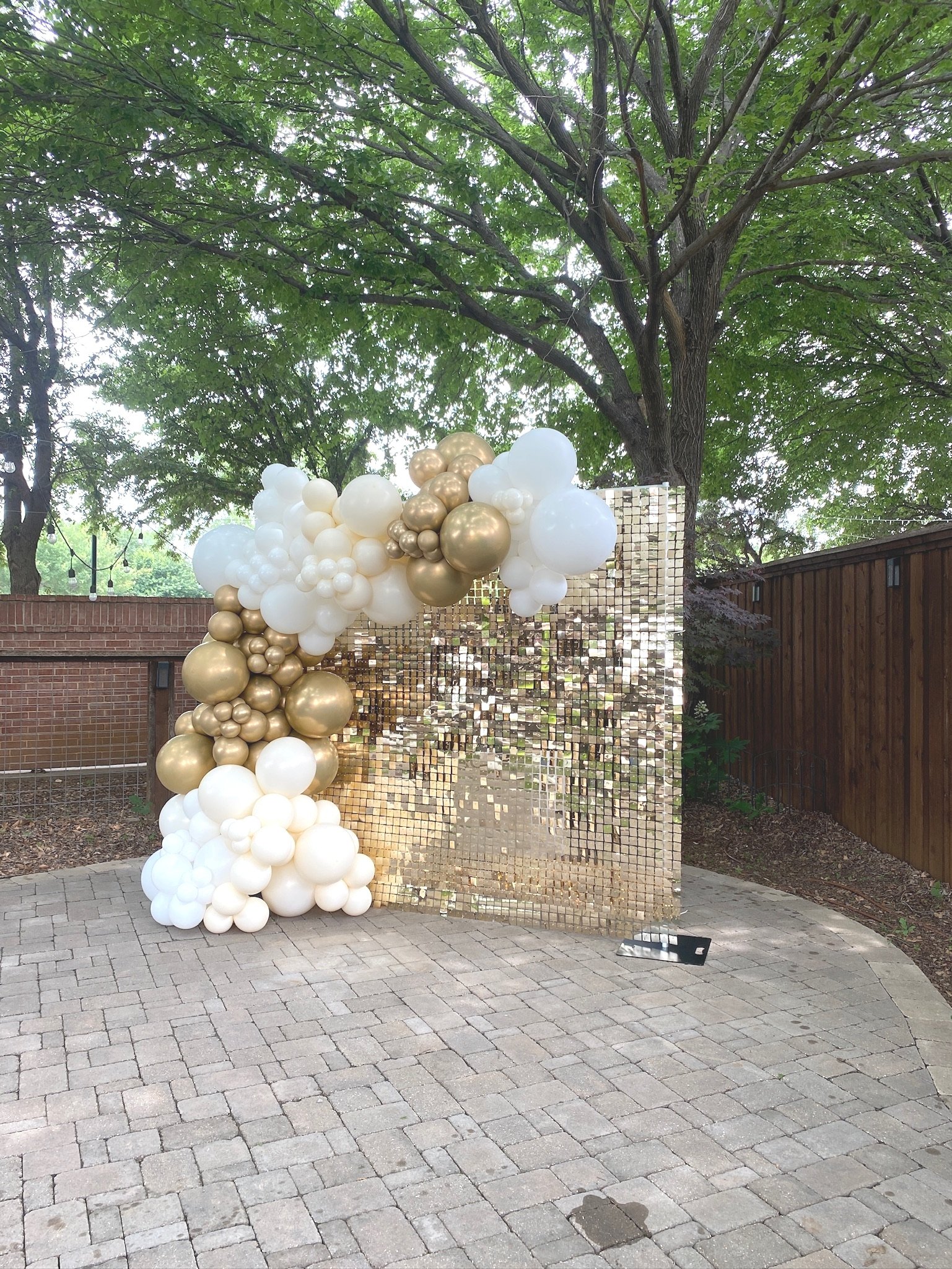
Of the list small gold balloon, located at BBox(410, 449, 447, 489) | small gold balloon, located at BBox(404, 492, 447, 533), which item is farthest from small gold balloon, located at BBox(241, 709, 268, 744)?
small gold balloon, located at BBox(410, 449, 447, 489)

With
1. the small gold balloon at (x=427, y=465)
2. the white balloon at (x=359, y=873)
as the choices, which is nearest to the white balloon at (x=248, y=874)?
the white balloon at (x=359, y=873)

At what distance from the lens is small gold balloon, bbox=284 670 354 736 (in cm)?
490

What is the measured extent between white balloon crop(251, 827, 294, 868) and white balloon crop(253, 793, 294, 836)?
25 mm

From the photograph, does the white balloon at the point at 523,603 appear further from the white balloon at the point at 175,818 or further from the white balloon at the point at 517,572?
the white balloon at the point at 175,818

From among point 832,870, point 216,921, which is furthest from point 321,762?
point 832,870

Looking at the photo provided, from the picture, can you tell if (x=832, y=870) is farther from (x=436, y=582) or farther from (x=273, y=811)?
(x=273, y=811)

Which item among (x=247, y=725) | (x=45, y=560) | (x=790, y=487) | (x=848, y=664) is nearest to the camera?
(x=247, y=725)

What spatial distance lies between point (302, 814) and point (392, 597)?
4.40ft

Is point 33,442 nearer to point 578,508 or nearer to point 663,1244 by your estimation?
point 578,508

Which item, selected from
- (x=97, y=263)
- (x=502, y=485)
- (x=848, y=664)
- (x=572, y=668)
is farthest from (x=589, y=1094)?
Result: (x=97, y=263)

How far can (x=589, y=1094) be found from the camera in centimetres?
307

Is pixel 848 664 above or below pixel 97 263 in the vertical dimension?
below

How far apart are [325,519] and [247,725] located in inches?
51.0

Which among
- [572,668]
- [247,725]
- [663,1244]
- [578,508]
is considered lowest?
[663,1244]
